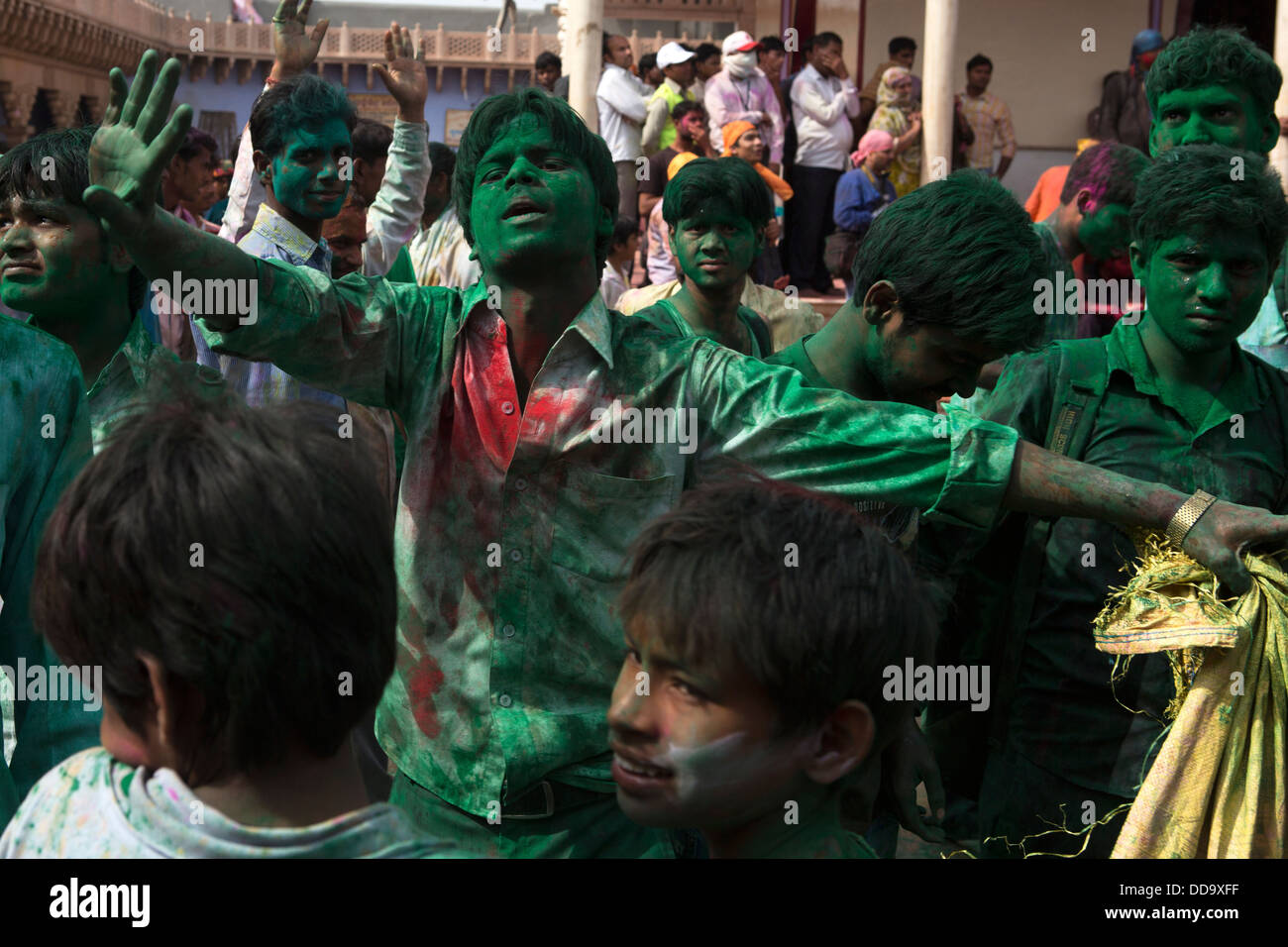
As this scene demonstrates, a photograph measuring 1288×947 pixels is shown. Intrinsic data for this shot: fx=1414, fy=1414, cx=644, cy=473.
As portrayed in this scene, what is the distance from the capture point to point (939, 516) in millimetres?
2342

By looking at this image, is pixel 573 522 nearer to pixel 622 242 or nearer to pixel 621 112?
pixel 622 242

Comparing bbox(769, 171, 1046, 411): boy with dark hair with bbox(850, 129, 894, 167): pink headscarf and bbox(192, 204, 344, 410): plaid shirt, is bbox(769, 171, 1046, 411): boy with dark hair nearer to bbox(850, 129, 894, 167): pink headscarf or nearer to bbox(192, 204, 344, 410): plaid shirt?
bbox(192, 204, 344, 410): plaid shirt

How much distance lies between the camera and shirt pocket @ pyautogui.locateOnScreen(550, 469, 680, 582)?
2.32 meters

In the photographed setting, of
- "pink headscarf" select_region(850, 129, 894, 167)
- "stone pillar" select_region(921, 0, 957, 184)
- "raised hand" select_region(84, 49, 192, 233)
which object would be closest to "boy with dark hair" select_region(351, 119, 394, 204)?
"raised hand" select_region(84, 49, 192, 233)

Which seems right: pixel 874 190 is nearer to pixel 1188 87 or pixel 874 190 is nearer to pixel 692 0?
pixel 1188 87

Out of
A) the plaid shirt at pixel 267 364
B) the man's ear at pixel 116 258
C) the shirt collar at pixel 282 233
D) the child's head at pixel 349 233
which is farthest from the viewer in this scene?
the child's head at pixel 349 233

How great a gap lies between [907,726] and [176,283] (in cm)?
138

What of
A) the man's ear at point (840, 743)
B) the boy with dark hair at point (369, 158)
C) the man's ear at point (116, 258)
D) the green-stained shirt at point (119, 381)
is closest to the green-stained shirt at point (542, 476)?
the man's ear at point (840, 743)

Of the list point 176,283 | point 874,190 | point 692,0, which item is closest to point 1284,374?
point 176,283

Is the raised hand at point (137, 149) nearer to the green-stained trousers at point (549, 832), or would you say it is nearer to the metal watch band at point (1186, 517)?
the green-stained trousers at point (549, 832)

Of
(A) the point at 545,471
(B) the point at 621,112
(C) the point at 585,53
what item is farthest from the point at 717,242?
(C) the point at 585,53

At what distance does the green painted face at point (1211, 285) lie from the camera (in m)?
2.81

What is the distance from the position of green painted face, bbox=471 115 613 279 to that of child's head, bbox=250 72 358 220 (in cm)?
178

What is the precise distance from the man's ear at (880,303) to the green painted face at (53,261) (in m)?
1.56
